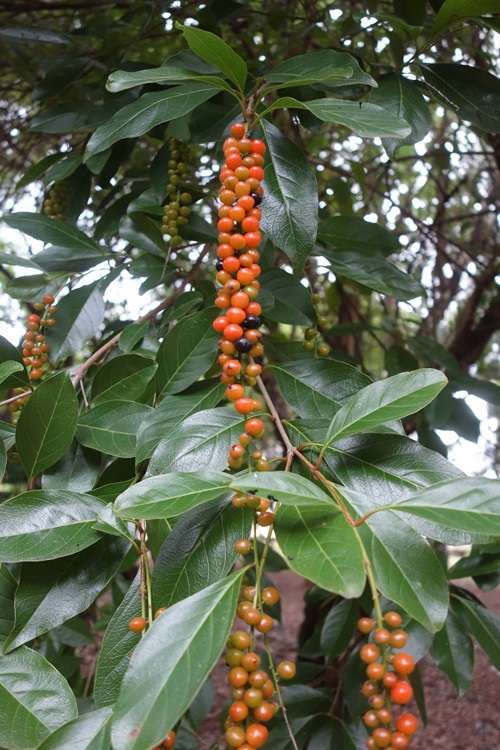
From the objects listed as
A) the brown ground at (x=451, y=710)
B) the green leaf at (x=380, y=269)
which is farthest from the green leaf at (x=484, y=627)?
the brown ground at (x=451, y=710)

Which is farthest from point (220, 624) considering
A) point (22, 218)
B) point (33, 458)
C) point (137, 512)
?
point (22, 218)

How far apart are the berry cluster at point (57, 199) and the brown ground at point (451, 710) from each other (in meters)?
1.83

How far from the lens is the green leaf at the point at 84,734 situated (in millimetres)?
533

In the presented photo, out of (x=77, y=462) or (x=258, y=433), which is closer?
(x=258, y=433)

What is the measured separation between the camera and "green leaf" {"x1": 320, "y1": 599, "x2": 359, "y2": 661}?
135 centimetres

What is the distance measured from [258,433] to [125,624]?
9.4 inches

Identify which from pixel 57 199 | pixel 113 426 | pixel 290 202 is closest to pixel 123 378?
pixel 113 426

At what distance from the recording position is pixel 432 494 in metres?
0.50

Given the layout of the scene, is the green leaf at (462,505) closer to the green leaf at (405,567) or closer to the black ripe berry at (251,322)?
the green leaf at (405,567)

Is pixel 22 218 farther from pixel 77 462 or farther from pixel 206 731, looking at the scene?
pixel 206 731

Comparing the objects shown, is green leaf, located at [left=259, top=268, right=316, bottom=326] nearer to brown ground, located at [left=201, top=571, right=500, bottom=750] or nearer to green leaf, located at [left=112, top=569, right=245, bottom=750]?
green leaf, located at [left=112, top=569, right=245, bottom=750]

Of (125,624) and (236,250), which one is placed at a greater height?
(236,250)

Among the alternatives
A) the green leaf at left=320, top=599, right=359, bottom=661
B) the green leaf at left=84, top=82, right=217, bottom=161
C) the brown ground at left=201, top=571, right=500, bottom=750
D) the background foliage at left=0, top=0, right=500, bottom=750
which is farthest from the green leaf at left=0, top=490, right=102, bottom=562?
the brown ground at left=201, top=571, right=500, bottom=750

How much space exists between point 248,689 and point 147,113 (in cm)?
68
